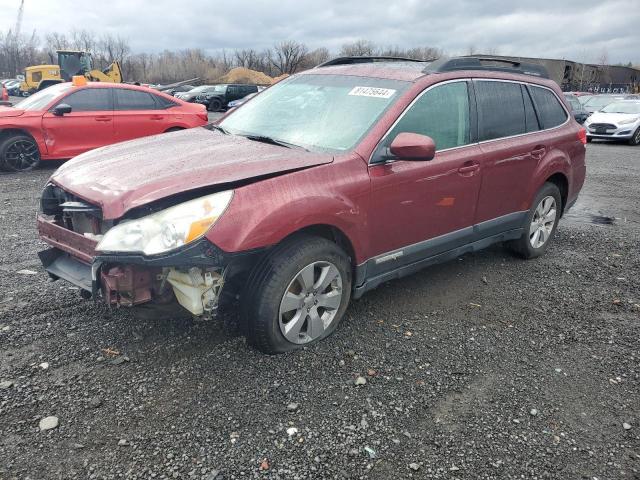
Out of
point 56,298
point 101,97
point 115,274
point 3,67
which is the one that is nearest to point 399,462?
point 115,274

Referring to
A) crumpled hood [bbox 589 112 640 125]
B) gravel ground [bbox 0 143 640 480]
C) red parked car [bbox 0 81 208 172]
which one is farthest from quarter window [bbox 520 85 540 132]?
crumpled hood [bbox 589 112 640 125]

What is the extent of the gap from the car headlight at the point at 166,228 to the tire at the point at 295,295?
439mm

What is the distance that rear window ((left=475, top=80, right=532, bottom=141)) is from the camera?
3.97 meters

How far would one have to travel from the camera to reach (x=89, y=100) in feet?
29.3

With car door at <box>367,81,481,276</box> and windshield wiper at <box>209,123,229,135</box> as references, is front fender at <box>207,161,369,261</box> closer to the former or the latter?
car door at <box>367,81,481,276</box>

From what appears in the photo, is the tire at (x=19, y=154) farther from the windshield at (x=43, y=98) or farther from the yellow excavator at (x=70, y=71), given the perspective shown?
the yellow excavator at (x=70, y=71)

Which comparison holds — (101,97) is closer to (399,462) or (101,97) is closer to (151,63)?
(399,462)

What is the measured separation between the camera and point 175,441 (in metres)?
2.34

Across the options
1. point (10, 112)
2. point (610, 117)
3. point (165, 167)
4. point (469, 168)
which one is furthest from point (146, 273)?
point (610, 117)

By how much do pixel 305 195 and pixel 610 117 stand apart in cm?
1808

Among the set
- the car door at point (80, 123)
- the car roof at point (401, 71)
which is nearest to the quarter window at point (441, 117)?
the car roof at point (401, 71)

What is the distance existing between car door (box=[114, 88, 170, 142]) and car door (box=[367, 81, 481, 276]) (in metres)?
7.23

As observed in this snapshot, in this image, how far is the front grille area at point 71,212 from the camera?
9.05ft

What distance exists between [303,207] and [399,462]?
4.62ft
